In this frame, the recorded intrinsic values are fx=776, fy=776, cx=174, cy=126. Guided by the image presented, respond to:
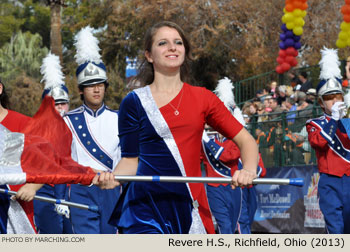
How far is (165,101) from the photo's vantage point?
4980 mm

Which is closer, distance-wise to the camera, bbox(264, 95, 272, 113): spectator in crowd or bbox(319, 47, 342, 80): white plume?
bbox(319, 47, 342, 80): white plume

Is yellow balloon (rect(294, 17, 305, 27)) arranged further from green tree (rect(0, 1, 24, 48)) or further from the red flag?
green tree (rect(0, 1, 24, 48))

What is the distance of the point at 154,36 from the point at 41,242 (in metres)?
1.54

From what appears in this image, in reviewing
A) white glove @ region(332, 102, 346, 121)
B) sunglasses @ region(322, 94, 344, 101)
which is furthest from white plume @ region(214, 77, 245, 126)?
white glove @ region(332, 102, 346, 121)

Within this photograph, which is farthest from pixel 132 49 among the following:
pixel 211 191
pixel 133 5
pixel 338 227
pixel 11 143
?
pixel 11 143

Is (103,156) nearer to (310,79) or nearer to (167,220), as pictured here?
(167,220)

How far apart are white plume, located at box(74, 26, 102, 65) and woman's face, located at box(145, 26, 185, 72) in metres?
3.22

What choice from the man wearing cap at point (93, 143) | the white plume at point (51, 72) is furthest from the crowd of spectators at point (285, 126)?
the man wearing cap at point (93, 143)

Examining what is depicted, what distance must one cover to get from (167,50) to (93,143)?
2742 millimetres

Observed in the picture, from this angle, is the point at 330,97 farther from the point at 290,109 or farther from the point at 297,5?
the point at 297,5

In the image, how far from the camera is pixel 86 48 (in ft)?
27.8

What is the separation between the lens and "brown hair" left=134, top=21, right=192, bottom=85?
5.20 m

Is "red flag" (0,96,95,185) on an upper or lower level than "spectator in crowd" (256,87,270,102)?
lower

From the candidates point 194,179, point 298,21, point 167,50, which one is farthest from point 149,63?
point 298,21
